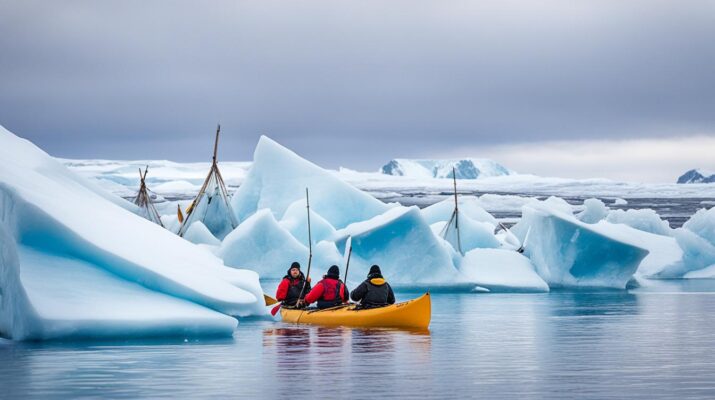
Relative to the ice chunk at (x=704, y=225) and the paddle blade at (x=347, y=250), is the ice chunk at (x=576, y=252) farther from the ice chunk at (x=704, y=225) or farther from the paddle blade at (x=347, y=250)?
A: the ice chunk at (x=704, y=225)

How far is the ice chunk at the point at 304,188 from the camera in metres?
32.9

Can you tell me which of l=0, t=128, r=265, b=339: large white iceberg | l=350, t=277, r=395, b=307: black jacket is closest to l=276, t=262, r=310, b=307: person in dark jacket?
l=350, t=277, r=395, b=307: black jacket

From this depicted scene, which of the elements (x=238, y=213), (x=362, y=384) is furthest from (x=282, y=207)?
(x=362, y=384)

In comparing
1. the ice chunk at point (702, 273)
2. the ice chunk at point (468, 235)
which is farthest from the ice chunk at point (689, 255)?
the ice chunk at point (468, 235)

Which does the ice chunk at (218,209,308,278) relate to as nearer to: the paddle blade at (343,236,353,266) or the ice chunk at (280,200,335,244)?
the ice chunk at (280,200,335,244)

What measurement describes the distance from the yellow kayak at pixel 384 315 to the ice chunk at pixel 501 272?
1058 cm

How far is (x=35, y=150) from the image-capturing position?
17359 millimetres

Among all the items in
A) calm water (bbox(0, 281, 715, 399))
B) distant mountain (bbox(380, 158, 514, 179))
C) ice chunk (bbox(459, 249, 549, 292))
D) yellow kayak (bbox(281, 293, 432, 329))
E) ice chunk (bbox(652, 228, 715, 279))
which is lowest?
calm water (bbox(0, 281, 715, 399))

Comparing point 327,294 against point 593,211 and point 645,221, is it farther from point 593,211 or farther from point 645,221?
point 593,211

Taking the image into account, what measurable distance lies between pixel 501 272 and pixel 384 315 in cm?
1146

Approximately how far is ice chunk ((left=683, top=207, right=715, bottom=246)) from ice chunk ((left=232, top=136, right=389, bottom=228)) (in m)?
9.65

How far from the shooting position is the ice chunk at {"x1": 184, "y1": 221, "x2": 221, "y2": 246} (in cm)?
3059

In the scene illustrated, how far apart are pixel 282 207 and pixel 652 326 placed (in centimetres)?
1778

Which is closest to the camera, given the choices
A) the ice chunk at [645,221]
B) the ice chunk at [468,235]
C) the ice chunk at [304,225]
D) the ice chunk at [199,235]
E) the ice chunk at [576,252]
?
the ice chunk at [576,252]
